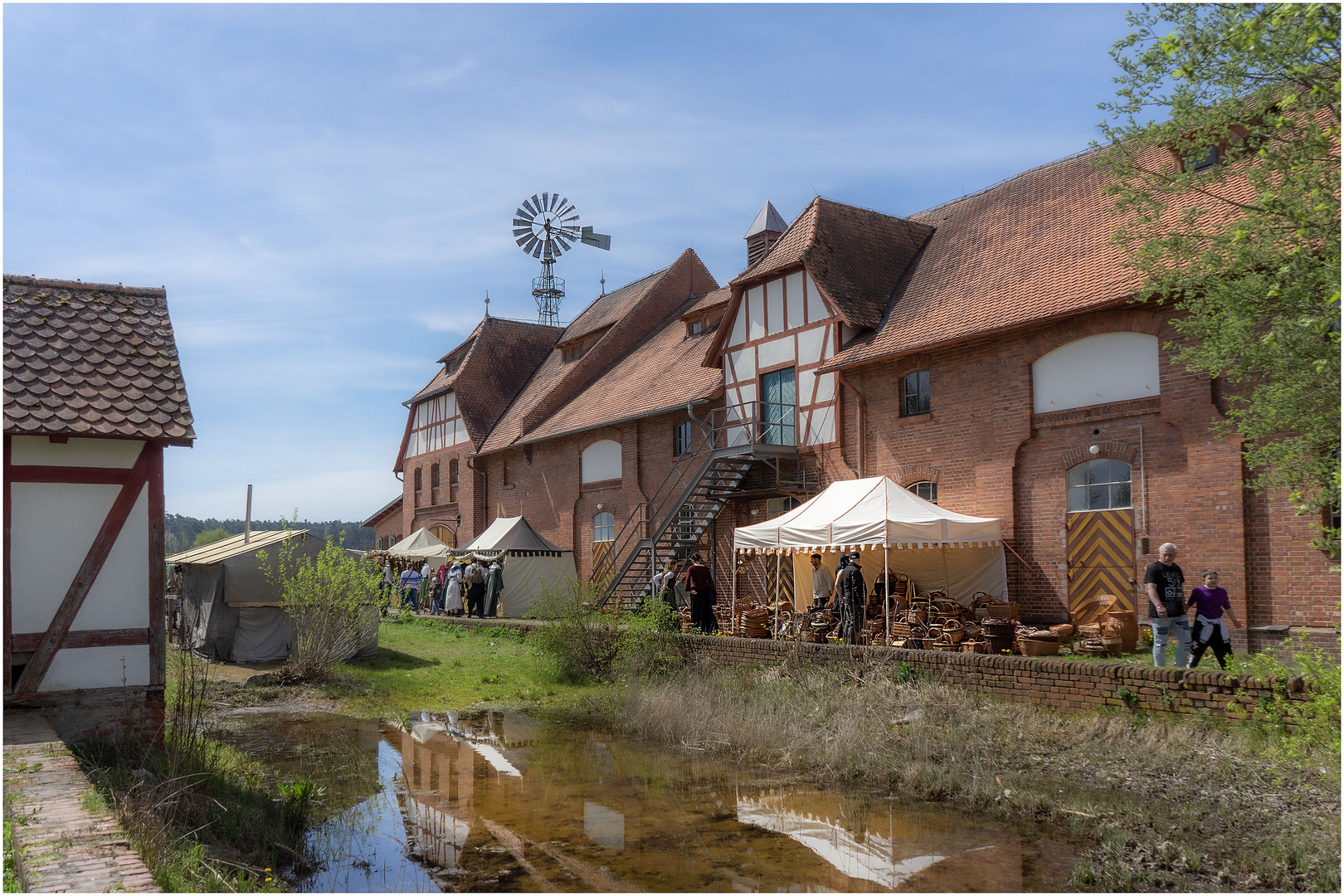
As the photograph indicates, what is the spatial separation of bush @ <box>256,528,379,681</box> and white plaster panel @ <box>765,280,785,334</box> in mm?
10196

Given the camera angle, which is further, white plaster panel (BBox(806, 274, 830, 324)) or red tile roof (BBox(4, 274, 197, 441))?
white plaster panel (BBox(806, 274, 830, 324))

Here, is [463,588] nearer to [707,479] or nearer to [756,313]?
[707,479]

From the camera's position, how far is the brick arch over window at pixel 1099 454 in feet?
48.7

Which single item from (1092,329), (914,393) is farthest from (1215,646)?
(914,393)

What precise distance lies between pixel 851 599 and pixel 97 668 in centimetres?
990

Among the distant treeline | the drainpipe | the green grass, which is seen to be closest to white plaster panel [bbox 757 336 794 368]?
the drainpipe

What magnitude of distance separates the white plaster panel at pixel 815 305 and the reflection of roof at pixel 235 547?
10.8 metres

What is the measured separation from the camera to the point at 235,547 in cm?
1750

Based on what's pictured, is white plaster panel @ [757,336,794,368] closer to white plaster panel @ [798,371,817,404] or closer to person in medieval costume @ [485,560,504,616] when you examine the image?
white plaster panel @ [798,371,817,404]

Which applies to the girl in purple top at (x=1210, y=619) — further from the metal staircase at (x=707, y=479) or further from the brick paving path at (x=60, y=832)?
the brick paving path at (x=60, y=832)

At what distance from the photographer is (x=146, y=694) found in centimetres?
858

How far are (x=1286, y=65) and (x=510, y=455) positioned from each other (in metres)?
26.4

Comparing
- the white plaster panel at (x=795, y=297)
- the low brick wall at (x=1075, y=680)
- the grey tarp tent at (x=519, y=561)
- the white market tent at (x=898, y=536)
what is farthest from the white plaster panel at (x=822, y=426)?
the grey tarp tent at (x=519, y=561)

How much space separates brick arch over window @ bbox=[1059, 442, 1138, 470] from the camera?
1484 centimetres
